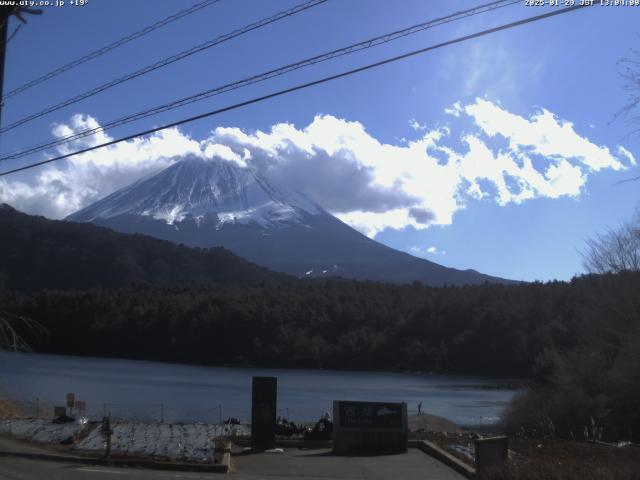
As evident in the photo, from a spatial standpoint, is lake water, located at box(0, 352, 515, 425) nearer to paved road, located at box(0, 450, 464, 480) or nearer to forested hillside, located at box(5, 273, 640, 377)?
paved road, located at box(0, 450, 464, 480)

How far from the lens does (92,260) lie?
17188cm

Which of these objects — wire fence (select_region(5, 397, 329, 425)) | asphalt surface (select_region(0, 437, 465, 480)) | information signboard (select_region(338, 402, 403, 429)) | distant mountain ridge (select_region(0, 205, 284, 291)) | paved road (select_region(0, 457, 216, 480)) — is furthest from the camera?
distant mountain ridge (select_region(0, 205, 284, 291))

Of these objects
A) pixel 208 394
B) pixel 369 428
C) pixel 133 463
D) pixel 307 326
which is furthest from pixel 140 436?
pixel 307 326

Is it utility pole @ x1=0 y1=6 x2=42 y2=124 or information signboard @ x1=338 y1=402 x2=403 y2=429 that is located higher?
utility pole @ x1=0 y1=6 x2=42 y2=124

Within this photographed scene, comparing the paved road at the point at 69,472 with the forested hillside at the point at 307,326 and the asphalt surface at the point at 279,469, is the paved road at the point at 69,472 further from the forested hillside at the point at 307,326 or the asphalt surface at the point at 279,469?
the forested hillside at the point at 307,326

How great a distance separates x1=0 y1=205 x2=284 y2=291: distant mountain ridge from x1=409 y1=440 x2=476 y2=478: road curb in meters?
142

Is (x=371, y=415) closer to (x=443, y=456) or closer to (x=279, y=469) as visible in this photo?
(x=443, y=456)

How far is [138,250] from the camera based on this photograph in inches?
7224

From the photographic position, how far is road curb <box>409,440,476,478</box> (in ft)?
50.6

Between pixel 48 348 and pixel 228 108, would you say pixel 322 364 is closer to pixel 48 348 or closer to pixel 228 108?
pixel 48 348

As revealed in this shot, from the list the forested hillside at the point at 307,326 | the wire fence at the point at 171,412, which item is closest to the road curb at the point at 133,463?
the wire fence at the point at 171,412

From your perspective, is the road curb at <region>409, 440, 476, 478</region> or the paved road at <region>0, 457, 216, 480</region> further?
the road curb at <region>409, 440, 476, 478</region>

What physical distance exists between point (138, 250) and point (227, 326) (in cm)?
6958

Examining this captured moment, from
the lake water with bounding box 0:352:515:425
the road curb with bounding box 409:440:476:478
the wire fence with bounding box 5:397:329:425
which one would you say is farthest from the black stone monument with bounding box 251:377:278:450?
the wire fence with bounding box 5:397:329:425
